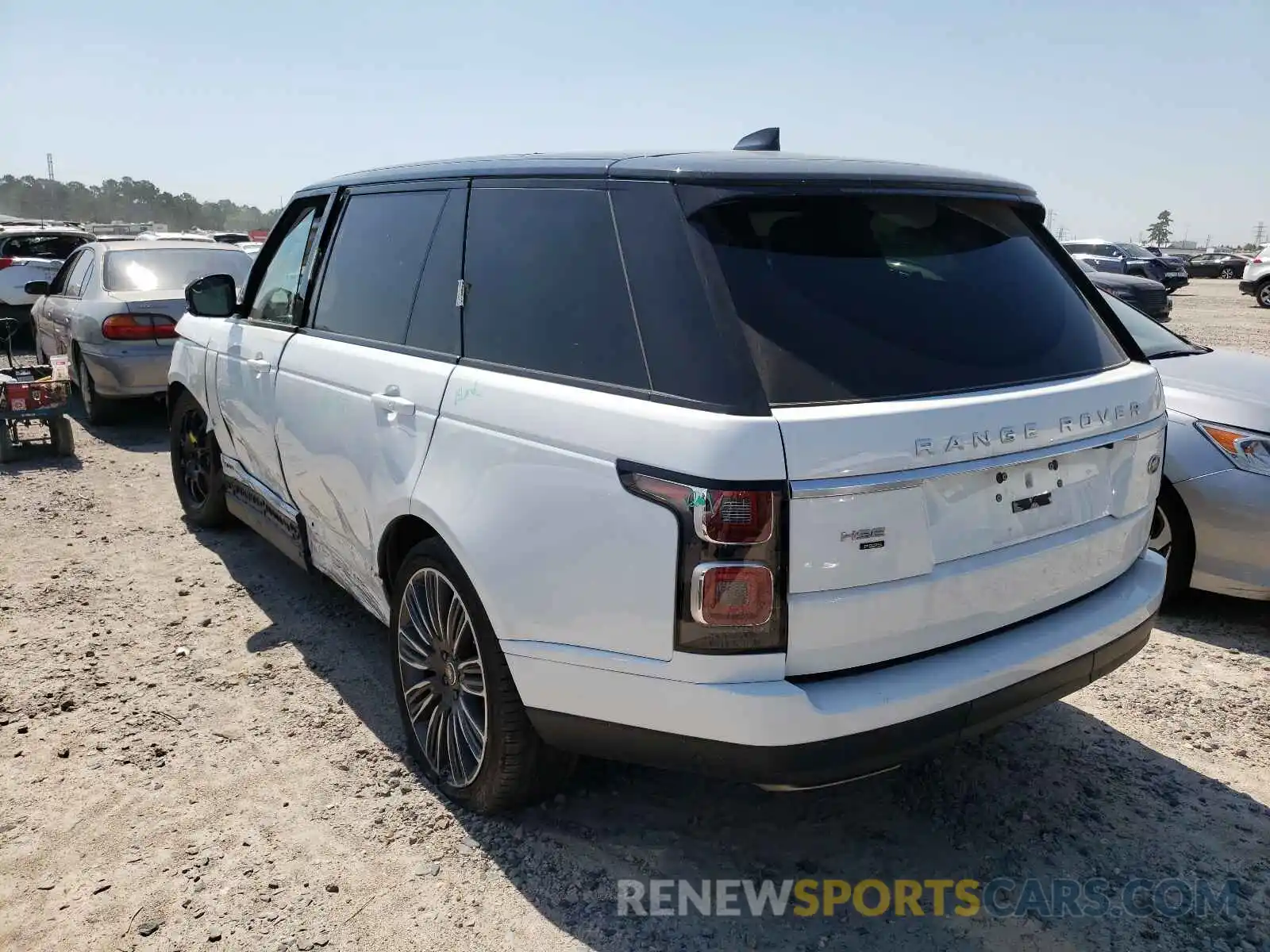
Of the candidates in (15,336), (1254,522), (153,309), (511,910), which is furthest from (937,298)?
(15,336)

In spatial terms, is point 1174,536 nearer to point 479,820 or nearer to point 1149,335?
point 1149,335

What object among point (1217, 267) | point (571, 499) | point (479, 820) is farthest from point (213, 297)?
point (1217, 267)

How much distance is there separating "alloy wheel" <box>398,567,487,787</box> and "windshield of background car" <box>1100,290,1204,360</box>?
13.4 ft

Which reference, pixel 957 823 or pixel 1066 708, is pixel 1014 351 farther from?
pixel 1066 708

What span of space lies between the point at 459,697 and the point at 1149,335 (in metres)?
4.49

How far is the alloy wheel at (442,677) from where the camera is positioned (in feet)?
9.24

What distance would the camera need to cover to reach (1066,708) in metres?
3.66

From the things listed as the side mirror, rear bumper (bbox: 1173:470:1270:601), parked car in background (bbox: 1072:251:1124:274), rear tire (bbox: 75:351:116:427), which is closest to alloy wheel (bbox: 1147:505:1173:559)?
rear bumper (bbox: 1173:470:1270:601)

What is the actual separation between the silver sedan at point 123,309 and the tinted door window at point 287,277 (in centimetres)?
414

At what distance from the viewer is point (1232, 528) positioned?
4172 mm

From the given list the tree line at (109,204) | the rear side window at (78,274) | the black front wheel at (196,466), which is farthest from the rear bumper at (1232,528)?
the tree line at (109,204)

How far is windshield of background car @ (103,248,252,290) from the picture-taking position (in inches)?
340

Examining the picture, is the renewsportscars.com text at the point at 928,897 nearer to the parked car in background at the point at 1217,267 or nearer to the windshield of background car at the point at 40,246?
the windshield of background car at the point at 40,246

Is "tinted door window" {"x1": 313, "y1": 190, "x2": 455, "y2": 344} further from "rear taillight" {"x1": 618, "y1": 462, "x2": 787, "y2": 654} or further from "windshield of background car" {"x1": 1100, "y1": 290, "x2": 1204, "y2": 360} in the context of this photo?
"windshield of background car" {"x1": 1100, "y1": 290, "x2": 1204, "y2": 360}
